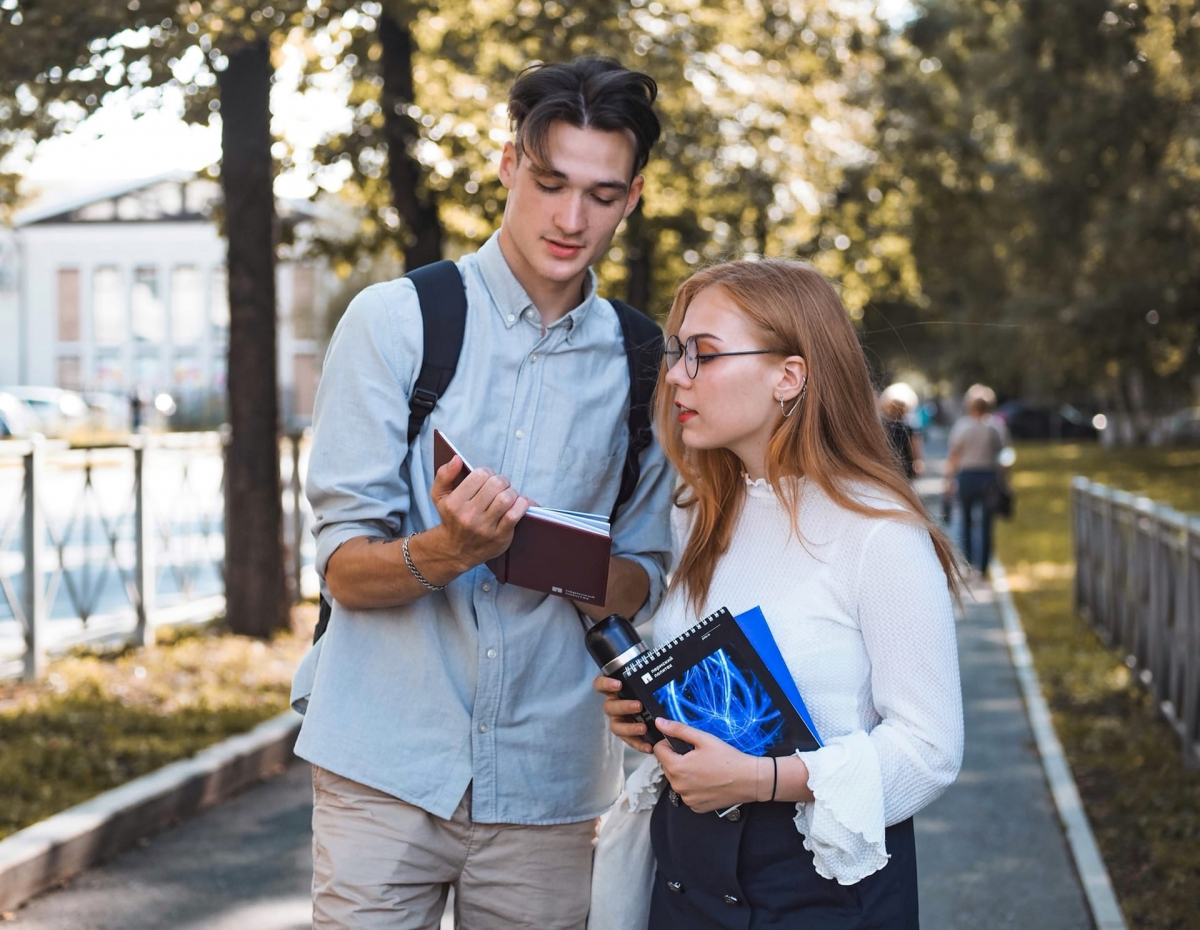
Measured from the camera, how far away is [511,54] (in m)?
13.8

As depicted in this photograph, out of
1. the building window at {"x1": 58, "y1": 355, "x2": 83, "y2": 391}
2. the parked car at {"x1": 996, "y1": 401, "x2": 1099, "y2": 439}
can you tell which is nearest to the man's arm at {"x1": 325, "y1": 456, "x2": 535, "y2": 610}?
the parked car at {"x1": 996, "y1": 401, "x2": 1099, "y2": 439}

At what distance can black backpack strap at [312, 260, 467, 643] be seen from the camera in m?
2.68

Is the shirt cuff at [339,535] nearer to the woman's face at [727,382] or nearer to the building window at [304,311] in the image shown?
the woman's face at [727,382]

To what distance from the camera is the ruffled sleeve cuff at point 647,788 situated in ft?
8.76

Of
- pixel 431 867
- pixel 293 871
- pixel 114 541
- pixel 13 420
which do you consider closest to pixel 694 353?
pixel 431 867

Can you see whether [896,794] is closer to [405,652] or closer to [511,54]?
[405,652]

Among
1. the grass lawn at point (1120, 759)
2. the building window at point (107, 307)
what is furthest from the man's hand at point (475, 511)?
the building window at point (107, 307)

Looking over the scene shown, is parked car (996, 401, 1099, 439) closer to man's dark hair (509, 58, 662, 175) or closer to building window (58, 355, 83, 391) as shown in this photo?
building window (58, 355, 83, 391)

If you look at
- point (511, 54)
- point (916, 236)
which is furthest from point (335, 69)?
point (916, 236)

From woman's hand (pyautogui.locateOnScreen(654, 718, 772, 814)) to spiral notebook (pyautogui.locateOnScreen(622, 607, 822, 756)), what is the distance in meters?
0.03

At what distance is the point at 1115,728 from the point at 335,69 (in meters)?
8.56

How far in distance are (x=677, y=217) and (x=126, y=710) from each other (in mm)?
11493

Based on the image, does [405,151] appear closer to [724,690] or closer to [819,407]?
[819,407]

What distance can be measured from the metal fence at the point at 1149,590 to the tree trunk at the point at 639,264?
6881 millimetres
